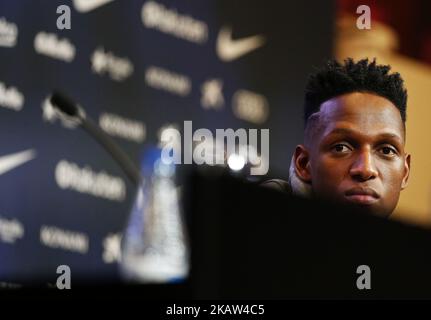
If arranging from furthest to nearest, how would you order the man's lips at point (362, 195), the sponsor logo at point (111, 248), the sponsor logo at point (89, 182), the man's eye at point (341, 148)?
the sponsor logo at point (89, 182) < the sponsor logo at point (111, 248) < the man's eye at point (341, 148) < the man's lips at point (362, 195)

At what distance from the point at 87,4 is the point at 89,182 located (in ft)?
2.80

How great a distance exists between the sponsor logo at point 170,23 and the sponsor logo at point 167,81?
7.3 inches

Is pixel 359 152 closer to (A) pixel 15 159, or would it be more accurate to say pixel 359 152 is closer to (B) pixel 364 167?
(B) pixel 364 167

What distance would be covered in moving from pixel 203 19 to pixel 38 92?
859mm

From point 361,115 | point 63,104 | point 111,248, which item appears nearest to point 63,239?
point 111,248

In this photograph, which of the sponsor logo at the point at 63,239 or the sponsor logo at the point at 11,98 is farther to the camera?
the sponsor logo at the point at 11,98

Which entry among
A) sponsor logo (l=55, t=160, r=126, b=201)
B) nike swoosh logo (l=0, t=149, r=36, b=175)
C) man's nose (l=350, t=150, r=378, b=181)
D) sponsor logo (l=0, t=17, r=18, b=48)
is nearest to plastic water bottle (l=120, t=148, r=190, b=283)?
man's nose (l=350, t=150, r=378, b=181)

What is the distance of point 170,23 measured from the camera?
5.28 m

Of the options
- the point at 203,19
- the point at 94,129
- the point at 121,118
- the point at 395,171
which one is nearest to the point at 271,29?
the point at 203,19

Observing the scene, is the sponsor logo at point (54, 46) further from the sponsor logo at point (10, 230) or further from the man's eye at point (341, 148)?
the man's eye at point (341, 148)

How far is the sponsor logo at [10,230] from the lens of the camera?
5152mm

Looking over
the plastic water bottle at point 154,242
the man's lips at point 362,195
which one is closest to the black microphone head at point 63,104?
the plastic water bottle at point 154,242

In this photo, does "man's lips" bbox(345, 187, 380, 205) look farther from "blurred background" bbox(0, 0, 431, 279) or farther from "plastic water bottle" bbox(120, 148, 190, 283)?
"blurred background" bbox(0, 0, 431, 279)
